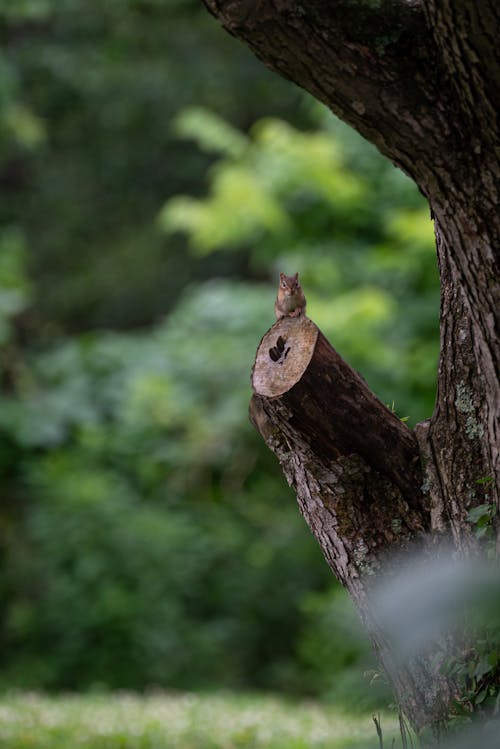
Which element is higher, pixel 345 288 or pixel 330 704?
pixel 345 288

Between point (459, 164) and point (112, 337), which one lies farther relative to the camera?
point (112, 337)

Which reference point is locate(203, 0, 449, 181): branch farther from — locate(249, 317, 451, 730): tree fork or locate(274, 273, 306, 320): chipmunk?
locate(274, 273, 306, 320): chipmunk

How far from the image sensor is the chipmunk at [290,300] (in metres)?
3.28

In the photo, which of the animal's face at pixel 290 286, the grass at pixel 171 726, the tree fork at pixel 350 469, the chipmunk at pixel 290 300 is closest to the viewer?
the tree fork at pixel 350 469

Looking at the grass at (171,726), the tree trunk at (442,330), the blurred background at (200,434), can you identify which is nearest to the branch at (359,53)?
the tree trunk at (442,330)

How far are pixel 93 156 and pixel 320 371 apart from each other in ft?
41.5

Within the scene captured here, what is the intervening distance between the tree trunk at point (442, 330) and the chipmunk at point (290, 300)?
0.38 m

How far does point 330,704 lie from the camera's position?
712 centimetres

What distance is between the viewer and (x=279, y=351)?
2.78 metres

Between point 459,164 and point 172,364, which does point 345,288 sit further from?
point 459,164

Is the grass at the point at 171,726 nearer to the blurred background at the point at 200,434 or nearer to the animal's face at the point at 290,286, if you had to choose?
the blurred background at the point at 200,434

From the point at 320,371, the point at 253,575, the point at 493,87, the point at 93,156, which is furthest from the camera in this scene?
the point at 93,156

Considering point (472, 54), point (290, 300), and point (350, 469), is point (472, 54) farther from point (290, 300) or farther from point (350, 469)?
point (290, 300)

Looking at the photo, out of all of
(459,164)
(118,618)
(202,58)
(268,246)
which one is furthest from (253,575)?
(459,164)
